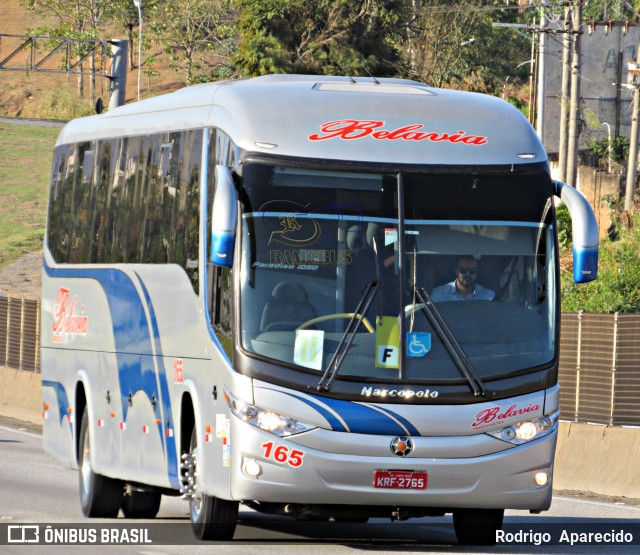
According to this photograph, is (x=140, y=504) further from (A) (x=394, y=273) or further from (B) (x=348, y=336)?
(A) (x=394, y=273)

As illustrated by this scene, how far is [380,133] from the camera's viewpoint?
459 inches

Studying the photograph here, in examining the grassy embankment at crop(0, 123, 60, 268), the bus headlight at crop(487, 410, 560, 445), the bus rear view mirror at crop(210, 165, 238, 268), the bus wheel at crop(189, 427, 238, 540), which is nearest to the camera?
the bus rear view mirror at crop(210, 165, 238, 268)

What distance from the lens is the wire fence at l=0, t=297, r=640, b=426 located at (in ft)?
62.2

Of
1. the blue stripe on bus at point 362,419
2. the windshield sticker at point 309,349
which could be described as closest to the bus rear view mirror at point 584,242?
the blue stripe on bus at point 362,419

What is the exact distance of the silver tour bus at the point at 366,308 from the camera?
10914 mm

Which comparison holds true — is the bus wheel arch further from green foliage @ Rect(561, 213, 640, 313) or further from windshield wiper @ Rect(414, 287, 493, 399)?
green foliage @ Rect(561, 213, 640, 313)

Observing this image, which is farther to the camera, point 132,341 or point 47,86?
point 47,86

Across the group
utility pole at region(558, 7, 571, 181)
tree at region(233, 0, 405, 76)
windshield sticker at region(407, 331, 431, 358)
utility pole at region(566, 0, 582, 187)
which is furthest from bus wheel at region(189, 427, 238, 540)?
tree at region(233, 0, 405, 76)

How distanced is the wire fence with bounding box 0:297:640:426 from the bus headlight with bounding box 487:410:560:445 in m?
7.75

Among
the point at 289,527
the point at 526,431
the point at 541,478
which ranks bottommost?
the point at 289,527

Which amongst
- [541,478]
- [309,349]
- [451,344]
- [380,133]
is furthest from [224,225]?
[541,478]

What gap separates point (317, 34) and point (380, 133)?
54.8 metres

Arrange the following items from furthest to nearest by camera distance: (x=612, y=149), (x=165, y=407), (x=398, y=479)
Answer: (x=612, y=149) → (x=165, y=407) → (x=398, y=479)

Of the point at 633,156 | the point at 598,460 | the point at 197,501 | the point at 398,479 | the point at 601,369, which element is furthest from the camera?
the point at 633,156
